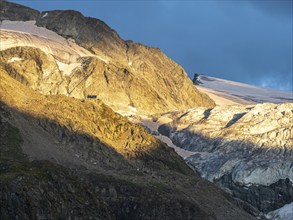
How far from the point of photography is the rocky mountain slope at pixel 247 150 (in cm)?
15625

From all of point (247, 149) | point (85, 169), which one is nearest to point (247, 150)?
point (247, 149)

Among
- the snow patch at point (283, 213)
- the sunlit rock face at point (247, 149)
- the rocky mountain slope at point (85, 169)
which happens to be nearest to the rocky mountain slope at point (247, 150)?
the sunlit rock face at point (247, 149)

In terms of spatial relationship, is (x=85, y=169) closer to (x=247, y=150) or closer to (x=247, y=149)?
(x=247, y=150)

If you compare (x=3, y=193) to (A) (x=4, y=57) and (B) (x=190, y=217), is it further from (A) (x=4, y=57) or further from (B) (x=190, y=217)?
(A) (x=4, y=57)

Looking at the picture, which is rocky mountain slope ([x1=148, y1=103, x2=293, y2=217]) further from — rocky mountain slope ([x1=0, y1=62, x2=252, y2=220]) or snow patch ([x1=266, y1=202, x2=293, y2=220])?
rocky mountain slope ([x1=0, y1=62, x2=252, y2=220])

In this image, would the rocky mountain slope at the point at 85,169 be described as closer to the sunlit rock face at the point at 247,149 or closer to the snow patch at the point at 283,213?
the snow patch at the point at 283,213

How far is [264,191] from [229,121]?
127 ft

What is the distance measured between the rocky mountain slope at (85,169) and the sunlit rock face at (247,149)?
30.7 meters

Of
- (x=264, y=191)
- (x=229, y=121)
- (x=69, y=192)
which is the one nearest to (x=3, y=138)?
(x=69, y=192)

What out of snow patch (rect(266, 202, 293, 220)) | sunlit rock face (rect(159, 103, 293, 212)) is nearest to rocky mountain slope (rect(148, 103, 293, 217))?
sunlit rock face (rect(159, 103, 293, 212))

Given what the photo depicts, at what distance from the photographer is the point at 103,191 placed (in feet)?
292

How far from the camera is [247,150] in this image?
556ft

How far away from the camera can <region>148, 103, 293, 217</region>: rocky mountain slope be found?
513 feet

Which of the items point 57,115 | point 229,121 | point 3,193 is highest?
point 229,121
